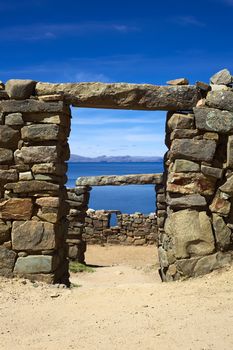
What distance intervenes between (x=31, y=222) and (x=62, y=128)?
5.09ft

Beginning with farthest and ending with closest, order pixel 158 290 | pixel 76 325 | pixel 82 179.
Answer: pixel 82 179
pixel 158 290
pixel 76 325

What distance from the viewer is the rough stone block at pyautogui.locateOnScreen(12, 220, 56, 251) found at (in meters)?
6.54

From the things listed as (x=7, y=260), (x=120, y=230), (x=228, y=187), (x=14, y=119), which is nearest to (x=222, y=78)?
(x=228, y=187)

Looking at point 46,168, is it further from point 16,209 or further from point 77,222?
point 77,222

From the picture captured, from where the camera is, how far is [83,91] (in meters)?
6.80

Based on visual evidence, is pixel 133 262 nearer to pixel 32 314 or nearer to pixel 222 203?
pixel 222 203

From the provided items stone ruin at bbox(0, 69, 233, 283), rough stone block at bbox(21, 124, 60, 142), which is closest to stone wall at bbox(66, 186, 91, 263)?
stone ruin at bbox(0, 69, 233, 283)

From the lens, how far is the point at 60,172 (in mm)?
6801

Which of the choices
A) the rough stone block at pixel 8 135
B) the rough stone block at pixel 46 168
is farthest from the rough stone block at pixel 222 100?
the rough stone block at pixel 8 135

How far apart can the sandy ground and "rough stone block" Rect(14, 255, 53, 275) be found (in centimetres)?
22

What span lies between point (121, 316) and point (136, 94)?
11.3ft

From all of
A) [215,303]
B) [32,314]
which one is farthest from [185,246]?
[32,314]

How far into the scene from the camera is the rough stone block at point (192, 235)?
6.56 m

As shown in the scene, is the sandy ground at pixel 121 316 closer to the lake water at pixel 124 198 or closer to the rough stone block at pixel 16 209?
the rough stone block at pixel 16 209
